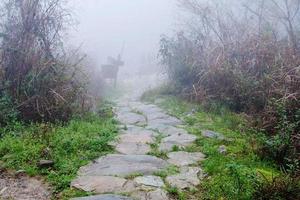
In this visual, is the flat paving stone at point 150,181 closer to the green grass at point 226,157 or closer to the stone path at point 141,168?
the stone path at point 141,168

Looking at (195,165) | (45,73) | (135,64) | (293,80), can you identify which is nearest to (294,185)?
(195,165)

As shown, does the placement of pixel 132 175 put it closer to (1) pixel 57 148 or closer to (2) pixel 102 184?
(2) pixel 102 184

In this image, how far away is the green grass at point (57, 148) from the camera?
448 cm

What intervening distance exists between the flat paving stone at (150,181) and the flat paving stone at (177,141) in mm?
1251

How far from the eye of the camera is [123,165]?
4785 mm

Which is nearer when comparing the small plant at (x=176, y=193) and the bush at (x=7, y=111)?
the small plant at (x=176, y=193)

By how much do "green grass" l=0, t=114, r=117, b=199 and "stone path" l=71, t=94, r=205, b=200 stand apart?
151mm

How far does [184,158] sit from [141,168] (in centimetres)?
72

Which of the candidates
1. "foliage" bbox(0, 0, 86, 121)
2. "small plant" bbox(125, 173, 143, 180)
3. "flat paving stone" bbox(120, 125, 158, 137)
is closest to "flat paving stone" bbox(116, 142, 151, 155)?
"flat paving stone" bbox(120, 125, 158, 137)

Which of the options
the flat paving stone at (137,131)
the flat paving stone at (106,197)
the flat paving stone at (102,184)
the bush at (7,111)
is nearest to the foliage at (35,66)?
the bush at (7,111)

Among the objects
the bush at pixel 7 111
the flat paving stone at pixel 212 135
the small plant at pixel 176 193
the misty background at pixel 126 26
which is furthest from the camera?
the misty background at pixel 126 26

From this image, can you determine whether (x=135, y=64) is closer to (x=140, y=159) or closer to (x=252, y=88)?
(x=252, y=88)

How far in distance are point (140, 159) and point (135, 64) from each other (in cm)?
3061

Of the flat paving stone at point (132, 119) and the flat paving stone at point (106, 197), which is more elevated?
the flat paving stone at point (132, 119)
